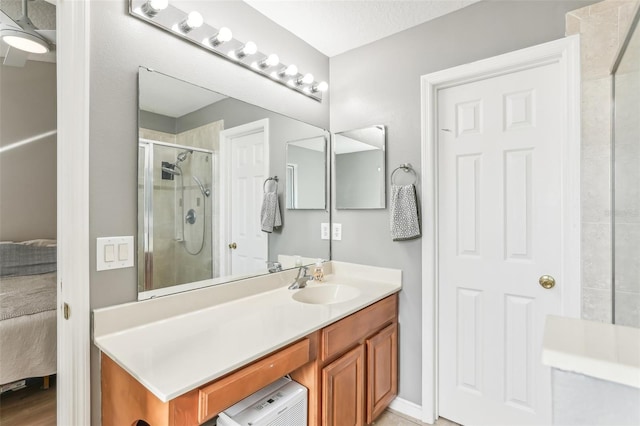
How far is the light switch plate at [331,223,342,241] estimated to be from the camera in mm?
2270

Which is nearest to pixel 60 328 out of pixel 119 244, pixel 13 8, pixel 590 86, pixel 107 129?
pixel 119 244

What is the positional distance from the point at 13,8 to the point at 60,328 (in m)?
2.05

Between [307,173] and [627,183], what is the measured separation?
1631 mm

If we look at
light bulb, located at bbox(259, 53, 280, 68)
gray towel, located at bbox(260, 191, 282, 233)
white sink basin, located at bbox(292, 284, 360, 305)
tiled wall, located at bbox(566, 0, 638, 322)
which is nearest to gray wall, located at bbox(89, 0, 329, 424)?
light bulb, located at bbox(259, 53, 280, 68)

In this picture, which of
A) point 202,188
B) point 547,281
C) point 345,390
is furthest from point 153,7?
point 547,281

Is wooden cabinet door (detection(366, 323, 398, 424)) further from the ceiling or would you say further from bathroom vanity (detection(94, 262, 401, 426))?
the ceiling

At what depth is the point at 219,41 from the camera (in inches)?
60.6

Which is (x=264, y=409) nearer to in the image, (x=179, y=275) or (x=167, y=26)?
(x=179, y=275)

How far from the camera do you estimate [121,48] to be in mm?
1236

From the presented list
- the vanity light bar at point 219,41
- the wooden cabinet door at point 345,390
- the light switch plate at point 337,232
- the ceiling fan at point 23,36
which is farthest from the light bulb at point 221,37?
the wooden cabinet door at point 345,390

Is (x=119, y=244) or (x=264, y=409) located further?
(x=119, y=244)

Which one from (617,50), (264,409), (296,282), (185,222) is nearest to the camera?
(264,409)

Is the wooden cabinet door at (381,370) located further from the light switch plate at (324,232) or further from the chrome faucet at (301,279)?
the light switch plate at (324,232)

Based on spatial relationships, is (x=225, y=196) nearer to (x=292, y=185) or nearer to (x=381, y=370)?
(x=292, y=185)
